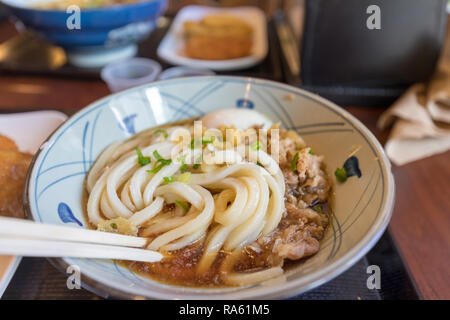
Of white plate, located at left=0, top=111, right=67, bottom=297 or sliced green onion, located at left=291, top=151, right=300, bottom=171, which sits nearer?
sliced green onion, located at left=291, top=151, right=300, bottom=171

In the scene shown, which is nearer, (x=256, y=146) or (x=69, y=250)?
(x=69, y=250)

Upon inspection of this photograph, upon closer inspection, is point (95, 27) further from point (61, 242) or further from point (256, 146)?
point (61, 242)

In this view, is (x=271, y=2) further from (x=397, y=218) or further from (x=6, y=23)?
(x=397, y=218)

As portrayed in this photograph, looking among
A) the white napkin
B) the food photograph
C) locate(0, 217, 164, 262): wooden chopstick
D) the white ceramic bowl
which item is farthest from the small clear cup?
the white napkin

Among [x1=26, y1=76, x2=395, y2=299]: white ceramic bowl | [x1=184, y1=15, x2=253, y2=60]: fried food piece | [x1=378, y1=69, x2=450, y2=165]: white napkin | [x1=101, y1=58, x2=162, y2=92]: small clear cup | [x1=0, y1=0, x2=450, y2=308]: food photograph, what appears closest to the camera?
[x1=26, y1=76, x2=395, y2=299]: white ceramic bowl

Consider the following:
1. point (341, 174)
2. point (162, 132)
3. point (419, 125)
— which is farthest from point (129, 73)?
point (419, 125)

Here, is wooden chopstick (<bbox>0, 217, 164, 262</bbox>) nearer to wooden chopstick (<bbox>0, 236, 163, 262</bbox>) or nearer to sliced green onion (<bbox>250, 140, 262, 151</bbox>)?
wooden chopstick (<bbox>0, 236, 163, 262</bbox>)
